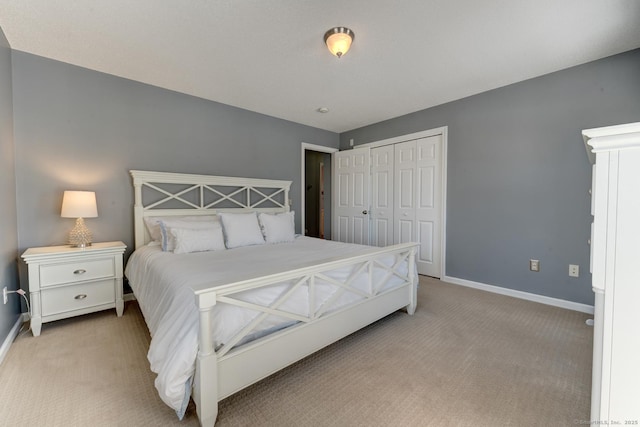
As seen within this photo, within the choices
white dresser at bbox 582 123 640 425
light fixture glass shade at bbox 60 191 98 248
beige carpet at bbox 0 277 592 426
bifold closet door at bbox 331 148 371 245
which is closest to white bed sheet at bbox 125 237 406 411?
beige carpet at bbox 0 277 592 426

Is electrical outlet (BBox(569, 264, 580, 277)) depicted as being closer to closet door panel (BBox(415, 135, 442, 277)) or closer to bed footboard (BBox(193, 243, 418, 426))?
closet door panel (BBox(415, 135, 442, 277))

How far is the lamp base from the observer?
247cm

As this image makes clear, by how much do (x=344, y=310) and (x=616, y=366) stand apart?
145cm

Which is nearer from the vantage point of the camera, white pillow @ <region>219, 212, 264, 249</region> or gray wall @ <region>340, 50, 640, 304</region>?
gray wall @ <region>340, 50, 640, 304</region>

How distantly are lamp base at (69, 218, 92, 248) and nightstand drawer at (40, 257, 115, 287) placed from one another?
205mm

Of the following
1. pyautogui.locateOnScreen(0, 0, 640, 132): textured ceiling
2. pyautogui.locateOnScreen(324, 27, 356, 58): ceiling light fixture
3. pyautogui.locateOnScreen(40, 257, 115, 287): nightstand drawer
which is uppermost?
pyautogui.locateOnScreen(0, 0, 640, 132): textured ceiling

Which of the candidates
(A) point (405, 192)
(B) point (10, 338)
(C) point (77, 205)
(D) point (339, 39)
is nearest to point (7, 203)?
(C) point (77, 205)

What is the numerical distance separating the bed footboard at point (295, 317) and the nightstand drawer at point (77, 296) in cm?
180

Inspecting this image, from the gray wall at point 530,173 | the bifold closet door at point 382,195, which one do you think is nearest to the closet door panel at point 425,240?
the gray wall at point 530,173

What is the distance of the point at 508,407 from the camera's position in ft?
4.84

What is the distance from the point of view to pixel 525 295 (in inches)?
120

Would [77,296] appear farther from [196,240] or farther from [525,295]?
[525,295]

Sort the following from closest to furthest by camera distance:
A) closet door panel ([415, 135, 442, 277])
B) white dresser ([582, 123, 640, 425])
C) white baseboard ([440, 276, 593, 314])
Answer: white dresser ([582, 123, 640, 425])
white baseboard ([440, 276, 593, 314])
closet door panel ([415, 135, 442, 277])

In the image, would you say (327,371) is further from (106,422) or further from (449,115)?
(449,115)
